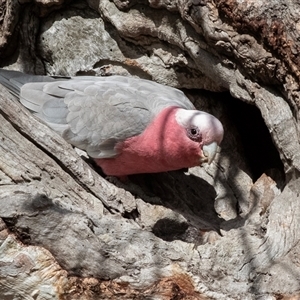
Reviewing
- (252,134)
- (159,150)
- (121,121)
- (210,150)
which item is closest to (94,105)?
(121,121)

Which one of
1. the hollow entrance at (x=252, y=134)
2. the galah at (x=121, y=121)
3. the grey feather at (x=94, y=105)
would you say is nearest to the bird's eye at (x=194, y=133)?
the galah at (x=121, y=121)

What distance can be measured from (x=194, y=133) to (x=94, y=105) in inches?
29.3

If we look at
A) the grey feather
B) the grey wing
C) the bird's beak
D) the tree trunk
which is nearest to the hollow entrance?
the tree trunk

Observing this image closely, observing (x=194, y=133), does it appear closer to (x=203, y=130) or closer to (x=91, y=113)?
(x=203, y=130)

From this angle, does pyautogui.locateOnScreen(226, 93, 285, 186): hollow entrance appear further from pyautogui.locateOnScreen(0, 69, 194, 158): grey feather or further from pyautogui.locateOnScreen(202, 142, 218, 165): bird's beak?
pyautogui.locateOnScreen(202, 142, 218, 165): bird's beak

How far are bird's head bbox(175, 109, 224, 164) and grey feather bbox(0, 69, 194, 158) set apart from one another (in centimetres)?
20

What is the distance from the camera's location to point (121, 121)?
13.0 feet

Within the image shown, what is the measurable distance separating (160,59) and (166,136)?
0.67 metres

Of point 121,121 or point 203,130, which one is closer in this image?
point 203,130

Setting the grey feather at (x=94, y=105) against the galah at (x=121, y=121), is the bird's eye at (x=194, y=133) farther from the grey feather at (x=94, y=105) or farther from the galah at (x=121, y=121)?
the grey feather at (x=94, y=105)

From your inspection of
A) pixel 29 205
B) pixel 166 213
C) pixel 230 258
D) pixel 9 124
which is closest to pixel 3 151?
pixel 9 124

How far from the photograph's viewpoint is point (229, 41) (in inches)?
141

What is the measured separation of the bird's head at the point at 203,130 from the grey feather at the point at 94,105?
0.65 ft

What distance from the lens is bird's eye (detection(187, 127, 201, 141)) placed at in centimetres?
385
